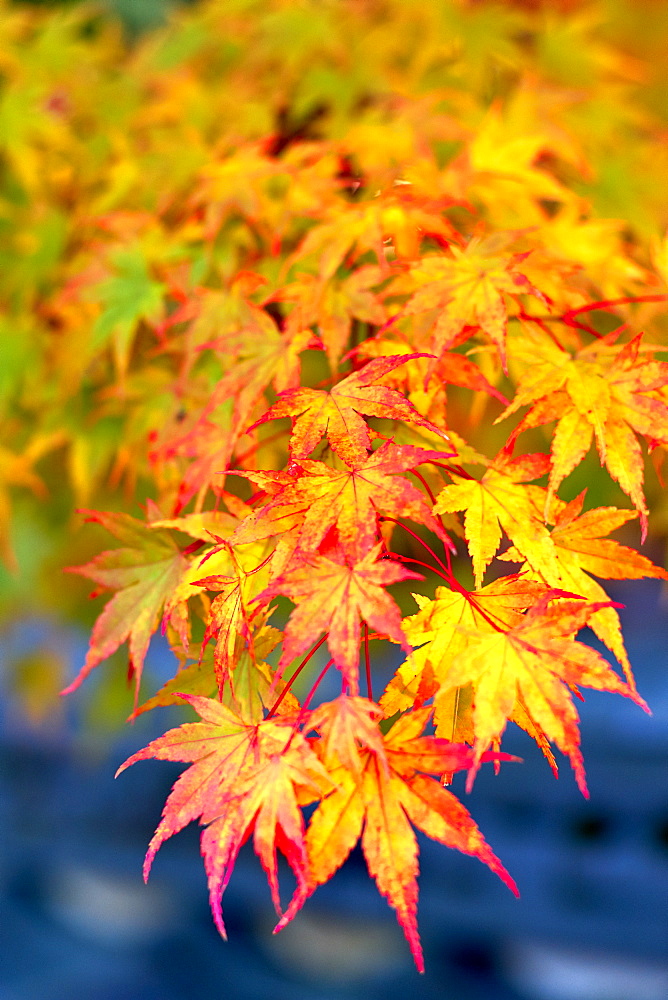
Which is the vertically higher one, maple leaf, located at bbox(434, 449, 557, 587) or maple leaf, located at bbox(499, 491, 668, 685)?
maple leaf, located at bbox(434, 449, 557, 587)

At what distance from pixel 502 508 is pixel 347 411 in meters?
0.17

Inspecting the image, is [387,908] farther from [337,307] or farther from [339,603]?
[339,603]

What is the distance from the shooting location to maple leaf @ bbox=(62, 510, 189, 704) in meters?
0.86

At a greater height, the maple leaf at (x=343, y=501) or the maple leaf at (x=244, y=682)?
the maple leaf at (x=343, y=501)

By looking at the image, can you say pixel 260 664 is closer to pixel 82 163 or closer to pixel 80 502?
pixel 80 502

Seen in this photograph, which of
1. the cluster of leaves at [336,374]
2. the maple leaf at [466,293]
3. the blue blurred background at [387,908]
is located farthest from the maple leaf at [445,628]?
the blue blurred background at [387,908]

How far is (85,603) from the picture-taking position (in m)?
1.85

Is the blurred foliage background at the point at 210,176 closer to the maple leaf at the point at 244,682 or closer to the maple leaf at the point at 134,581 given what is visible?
the maple leaf at the point at 134,581

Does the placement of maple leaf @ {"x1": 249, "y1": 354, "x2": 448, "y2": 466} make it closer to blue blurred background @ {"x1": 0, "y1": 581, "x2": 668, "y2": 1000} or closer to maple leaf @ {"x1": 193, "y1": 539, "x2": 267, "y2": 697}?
maple leaf @ {"x1": 193, "y1": 539, "x2": 267, "y2": 697}

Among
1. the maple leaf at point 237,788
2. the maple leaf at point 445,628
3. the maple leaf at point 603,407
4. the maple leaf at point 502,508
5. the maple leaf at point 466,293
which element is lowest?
the maple leaf at point 237,788

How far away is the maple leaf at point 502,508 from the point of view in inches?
30.2

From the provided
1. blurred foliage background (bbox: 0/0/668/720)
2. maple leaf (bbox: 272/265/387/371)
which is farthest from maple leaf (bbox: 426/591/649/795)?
blurred foliage background (bbox: 0/0/668/720)

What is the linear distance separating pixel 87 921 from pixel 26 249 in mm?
3018

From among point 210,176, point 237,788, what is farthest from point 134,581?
point 210,176
